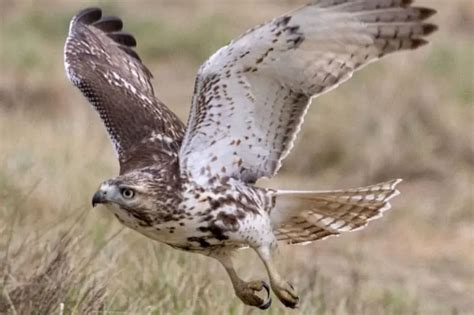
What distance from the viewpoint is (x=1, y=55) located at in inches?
651

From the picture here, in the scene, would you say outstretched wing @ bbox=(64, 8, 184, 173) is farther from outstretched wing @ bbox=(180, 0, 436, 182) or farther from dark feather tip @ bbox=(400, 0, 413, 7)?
dark feather tip @ bbox=(400, 0, 413, 7)

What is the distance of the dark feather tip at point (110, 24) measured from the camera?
30.9ft

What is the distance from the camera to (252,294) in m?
7.52

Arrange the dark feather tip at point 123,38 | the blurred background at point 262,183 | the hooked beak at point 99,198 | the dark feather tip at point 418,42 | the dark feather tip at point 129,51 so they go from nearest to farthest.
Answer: the hooked beak at point 99,198
the dark feather tip at point 418,42
the blurred background at point 262,183
the dark feather tip at point 129,51
the dark feather tip at point 123,38

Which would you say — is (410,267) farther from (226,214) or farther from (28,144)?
(226,214)

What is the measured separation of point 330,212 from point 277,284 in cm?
59

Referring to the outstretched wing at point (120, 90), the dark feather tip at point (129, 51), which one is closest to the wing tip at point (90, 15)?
the outstretched wing at point (120, 90)

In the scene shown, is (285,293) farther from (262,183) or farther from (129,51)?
(262,183)

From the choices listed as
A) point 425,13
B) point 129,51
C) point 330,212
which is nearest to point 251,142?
point 330,212

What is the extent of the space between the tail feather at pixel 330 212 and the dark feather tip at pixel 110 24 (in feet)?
6.72

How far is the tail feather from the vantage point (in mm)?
7770

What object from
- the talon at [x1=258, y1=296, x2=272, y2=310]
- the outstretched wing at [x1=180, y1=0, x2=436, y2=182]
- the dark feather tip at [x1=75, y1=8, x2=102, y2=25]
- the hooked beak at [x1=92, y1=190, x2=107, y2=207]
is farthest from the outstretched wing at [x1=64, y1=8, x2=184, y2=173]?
the talon at [x1=258, y1=296, x2=272, y2=310]

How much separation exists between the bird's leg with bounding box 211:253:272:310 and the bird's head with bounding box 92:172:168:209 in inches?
23.3

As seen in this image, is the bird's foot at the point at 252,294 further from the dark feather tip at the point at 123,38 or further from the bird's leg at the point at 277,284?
the dark feather tip at the point at 123,38
